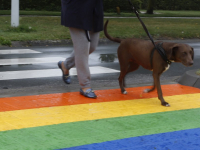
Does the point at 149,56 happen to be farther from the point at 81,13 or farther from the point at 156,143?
the point at 156,143

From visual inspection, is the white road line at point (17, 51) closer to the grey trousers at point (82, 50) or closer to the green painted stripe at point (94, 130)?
the grey trousers at point (82, 50)

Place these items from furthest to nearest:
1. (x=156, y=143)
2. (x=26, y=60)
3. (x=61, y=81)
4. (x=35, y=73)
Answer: (x=26, y=60) < (x=35, y=73) < (x=61, y=81) < (x=156, y=143)

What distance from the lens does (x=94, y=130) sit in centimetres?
379

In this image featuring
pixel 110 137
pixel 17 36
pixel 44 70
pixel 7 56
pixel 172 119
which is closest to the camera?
pixel 110 137

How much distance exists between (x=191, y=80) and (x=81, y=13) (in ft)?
7.22

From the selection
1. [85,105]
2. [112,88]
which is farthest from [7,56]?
[85,105]

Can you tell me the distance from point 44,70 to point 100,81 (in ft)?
4.35

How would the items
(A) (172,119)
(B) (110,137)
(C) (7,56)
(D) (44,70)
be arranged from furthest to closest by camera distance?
(C) (7,56) → (D) (44,70) → (A) (172,119) → (B) (110,137)

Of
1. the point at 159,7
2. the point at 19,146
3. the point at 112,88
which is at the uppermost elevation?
the point at 19,146

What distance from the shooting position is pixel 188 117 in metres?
4.36

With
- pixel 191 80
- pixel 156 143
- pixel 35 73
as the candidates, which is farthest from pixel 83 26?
pixel 35 73

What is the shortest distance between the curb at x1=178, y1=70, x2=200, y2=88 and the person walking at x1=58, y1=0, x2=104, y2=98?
68.4 inches

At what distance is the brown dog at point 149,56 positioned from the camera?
183 inches

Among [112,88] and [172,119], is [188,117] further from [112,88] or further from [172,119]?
[112,88]
